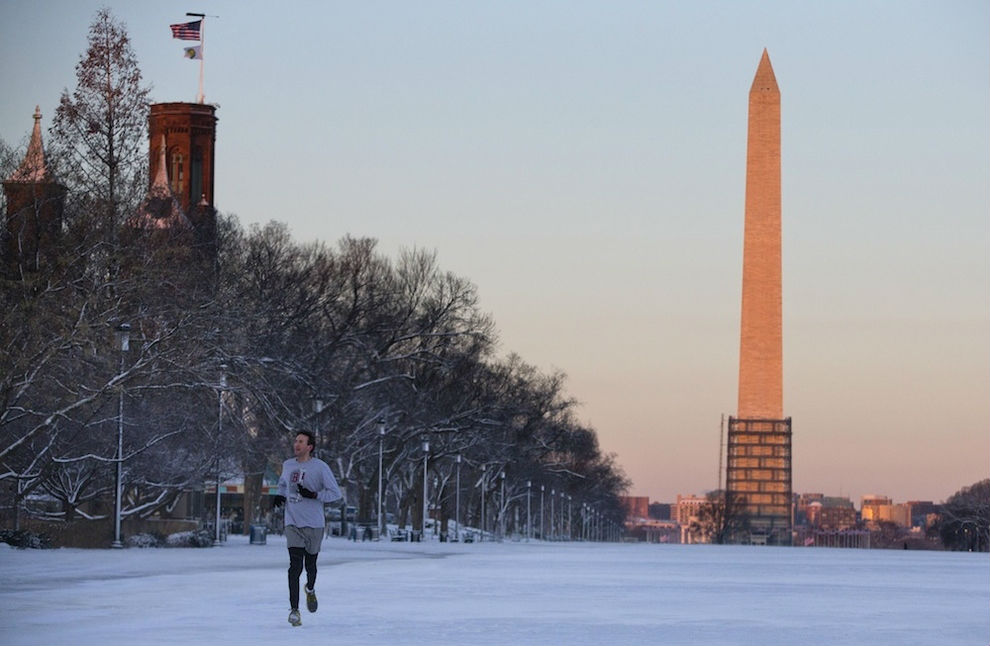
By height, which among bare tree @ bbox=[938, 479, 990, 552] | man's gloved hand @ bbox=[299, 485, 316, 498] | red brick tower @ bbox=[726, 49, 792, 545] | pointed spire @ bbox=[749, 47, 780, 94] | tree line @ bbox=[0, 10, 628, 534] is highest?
pointed spire @ bbox=[749, 47, 780, 94]

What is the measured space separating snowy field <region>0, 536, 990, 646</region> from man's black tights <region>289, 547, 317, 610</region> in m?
0.26

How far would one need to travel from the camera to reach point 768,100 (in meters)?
143

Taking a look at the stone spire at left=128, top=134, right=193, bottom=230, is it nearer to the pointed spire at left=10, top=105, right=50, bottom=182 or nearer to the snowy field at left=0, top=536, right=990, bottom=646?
the pointed spire at left=10, top=105, right=50, bottom=182

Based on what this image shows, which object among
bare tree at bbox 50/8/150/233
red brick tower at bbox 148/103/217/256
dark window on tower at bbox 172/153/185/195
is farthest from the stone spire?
→ red brick tower at bbox 148/103/217/256

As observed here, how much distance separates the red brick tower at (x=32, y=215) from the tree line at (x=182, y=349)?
12.1 inches

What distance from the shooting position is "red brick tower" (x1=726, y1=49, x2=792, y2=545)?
142125 mm

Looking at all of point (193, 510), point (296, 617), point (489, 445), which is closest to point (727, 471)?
point (489, 445)

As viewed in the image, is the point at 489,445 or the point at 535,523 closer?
the point at 489,445

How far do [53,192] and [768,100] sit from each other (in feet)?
353

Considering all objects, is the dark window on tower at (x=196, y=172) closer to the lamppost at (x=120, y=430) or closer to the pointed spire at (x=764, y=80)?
the pointed spire at (x=764, y=80)

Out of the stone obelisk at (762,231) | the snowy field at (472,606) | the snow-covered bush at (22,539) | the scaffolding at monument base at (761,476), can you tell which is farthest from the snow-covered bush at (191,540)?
the scaffolding at monument base at (761,476)

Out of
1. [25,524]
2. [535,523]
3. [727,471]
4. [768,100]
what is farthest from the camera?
[535,523]

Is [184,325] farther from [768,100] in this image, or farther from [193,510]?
[768,100]

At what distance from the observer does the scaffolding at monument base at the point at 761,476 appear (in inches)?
6137
